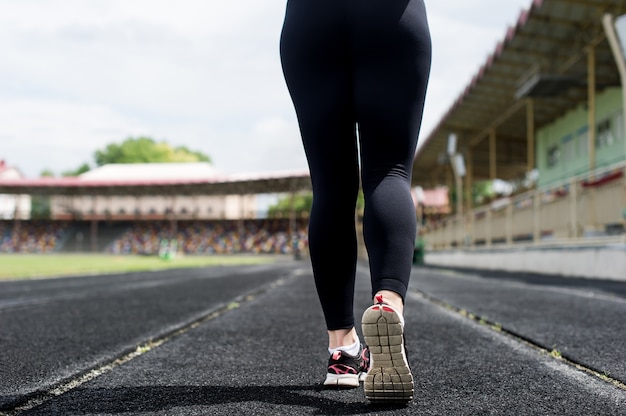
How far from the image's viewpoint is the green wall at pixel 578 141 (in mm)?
18266

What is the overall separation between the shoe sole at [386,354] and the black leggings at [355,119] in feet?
0.54

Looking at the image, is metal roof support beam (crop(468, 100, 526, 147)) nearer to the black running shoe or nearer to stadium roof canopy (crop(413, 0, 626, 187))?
stadium roof canopy (crop(413, 0, 626, 187))

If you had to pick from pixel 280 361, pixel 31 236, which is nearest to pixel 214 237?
pixel 31 236

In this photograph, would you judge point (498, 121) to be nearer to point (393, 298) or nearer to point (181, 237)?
point (393, 298)

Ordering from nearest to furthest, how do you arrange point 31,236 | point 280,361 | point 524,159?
point 280,361 → point 524,159 → point 31,236

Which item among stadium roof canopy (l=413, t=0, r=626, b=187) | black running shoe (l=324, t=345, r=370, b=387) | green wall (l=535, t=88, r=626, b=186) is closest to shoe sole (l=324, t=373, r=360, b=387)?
black running shoe (l=324, t=345, r=370, b=387)

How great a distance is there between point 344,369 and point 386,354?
15.4 inches

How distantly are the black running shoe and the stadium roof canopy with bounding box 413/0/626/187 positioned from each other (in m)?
12.6

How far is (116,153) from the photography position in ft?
307

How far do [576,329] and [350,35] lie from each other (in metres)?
2.37

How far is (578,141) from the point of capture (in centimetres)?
2127

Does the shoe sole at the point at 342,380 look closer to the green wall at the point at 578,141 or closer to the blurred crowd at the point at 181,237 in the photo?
the green wall at the point at 578,141

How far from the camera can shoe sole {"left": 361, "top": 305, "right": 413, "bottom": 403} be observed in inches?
64.2

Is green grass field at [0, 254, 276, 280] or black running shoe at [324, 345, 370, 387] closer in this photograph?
black running shoe at [324, 345, 370, 387]
